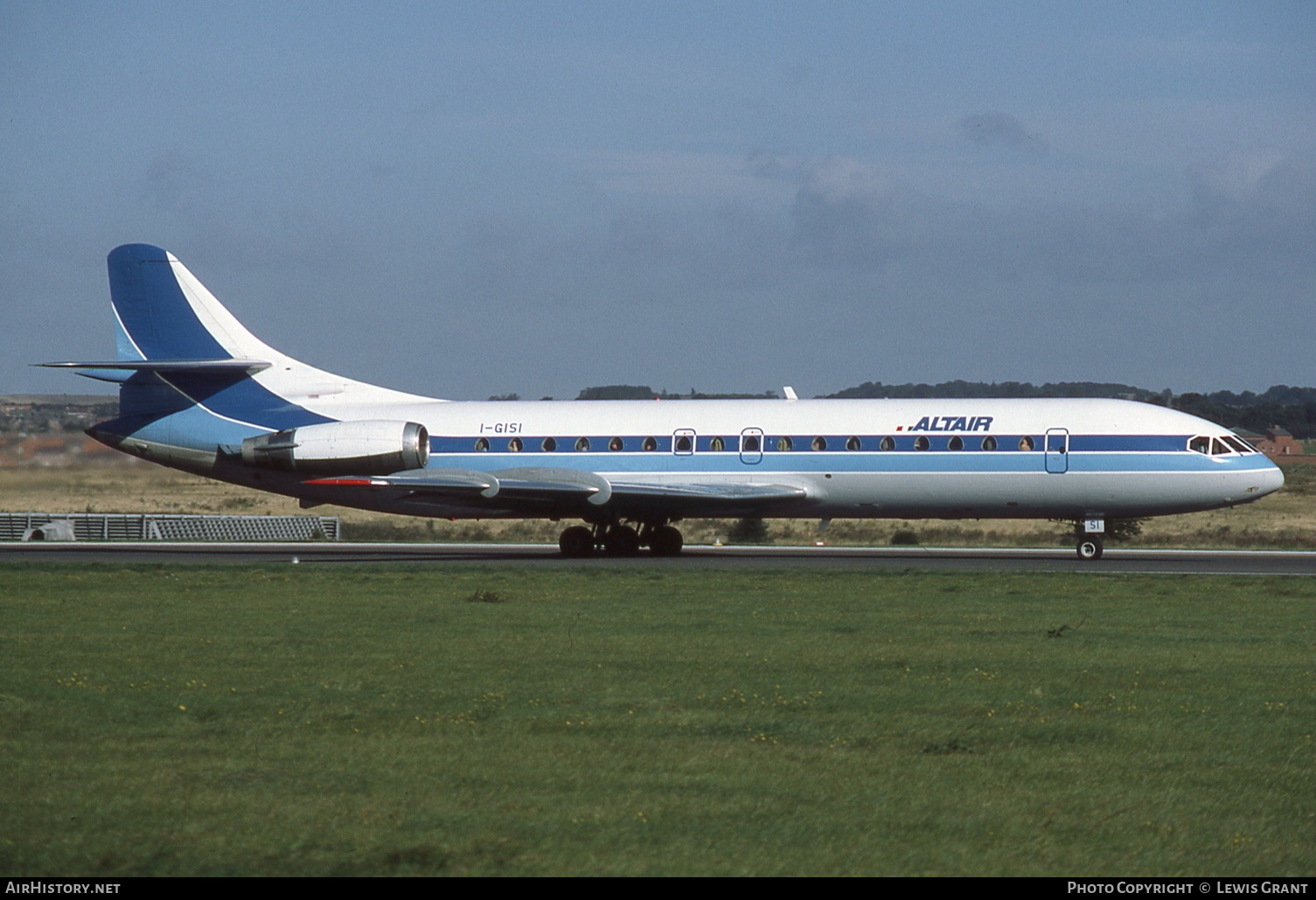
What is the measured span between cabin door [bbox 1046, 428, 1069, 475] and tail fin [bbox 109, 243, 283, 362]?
20.5 meters

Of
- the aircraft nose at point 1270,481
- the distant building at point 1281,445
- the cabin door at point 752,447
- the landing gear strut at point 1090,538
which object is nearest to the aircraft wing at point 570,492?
the cabin door at point 752,447

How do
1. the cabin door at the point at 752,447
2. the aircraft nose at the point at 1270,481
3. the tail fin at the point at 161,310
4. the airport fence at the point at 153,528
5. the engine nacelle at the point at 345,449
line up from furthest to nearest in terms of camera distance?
1. the airport fence at the point at 153,528
2. the tail fin at the point at 161,310
3. the engine nacelle at the point at 345,449
4. the cabin door at the point at 752,447
5. the aircraft nose at the point at 1270,481

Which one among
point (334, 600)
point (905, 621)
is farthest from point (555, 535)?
point (905, 621)

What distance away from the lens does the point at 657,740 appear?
11.7 m

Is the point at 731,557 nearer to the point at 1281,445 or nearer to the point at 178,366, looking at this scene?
the point at 178,366

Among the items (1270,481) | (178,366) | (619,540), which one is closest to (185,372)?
(178,366)

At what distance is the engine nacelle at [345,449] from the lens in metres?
36.1

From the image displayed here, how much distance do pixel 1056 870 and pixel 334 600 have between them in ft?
54.7

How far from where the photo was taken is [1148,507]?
34.1m

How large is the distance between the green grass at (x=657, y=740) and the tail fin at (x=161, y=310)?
1766 cm

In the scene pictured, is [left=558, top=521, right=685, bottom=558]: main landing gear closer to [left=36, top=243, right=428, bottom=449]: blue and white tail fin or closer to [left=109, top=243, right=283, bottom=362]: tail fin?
[left=36, top=243, right=428, bottom=449]: blue and white tail fin

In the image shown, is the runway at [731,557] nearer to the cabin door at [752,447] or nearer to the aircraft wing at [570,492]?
the aircraft wing at [570,492]
